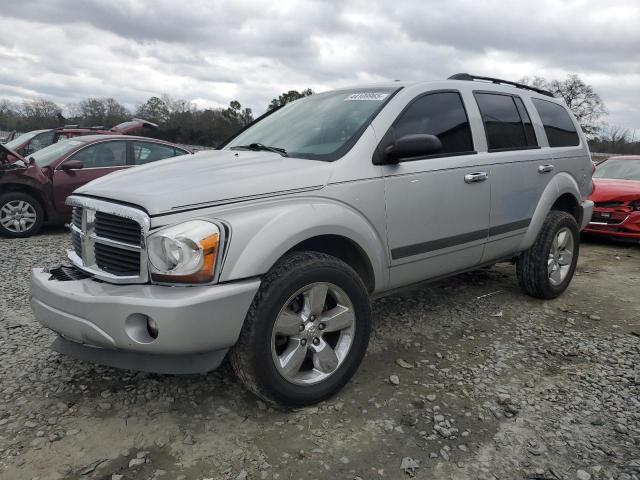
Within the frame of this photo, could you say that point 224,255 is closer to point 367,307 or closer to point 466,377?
point 367,307

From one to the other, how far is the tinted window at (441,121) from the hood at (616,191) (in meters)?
4.40

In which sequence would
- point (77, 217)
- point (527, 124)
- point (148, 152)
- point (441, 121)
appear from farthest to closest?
point (148, 152) → point (527, 124) → point (441, 121) → point (77, 217)

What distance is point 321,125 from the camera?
10.7 ft

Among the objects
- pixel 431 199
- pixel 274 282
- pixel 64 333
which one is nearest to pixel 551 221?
pixel 431 199

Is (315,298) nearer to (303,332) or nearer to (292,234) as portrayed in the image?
(303,332)

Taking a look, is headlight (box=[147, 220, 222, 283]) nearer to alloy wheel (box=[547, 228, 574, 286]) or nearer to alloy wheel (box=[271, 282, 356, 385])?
alloy wheel (box=[271, 282, 356, 385])

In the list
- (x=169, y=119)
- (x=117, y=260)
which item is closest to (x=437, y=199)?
(x=117, y=260)

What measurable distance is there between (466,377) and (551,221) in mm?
1980

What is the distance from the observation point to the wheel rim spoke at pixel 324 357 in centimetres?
266

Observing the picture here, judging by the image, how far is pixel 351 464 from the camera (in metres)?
2.23

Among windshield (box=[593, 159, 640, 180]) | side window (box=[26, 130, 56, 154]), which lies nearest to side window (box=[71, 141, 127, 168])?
side window (box=[26, 130, 56, 154])

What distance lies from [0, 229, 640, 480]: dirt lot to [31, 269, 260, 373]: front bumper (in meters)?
0.40

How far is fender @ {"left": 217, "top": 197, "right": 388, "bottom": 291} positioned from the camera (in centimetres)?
228

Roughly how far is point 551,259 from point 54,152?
693 cm
